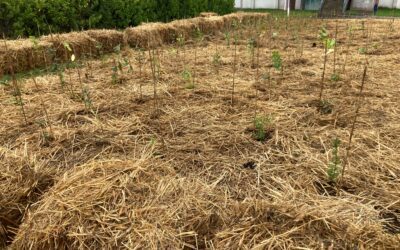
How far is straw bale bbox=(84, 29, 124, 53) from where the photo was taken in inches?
252

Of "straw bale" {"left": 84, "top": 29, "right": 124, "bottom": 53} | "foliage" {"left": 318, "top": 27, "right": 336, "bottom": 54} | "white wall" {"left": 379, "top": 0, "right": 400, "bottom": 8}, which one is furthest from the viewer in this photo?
"white wall" {"left": 379, "top": 0, "right": 400, "bottom": 8}

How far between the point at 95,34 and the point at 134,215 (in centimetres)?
532

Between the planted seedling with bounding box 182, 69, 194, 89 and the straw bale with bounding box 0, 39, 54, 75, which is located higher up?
the straw bale with bounding box 0, 39, 54, 75

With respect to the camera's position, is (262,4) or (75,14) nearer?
(75,14)

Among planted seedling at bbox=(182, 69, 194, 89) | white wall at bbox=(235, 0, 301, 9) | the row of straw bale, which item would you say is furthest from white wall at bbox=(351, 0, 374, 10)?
planted seedling at bbox=(182, 69, 194, 89)

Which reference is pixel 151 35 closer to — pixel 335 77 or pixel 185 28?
pixel 185 28

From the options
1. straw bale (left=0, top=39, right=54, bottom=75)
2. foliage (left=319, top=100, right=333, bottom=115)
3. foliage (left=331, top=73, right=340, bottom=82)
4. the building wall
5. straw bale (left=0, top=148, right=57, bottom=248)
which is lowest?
straw bale (left=0, top=148, right=57, bottom=248)

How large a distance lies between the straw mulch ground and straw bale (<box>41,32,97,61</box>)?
6.03 feet

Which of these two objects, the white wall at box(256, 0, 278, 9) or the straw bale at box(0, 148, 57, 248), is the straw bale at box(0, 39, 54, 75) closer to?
the straw bale at box(0, 148, 57, 248)

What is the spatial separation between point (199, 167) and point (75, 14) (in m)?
6.61

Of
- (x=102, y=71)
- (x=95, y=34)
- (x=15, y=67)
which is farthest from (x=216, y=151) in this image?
(x=95, y=34)

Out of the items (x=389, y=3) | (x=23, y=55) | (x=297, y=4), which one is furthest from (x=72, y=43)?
(x=389, y=3)

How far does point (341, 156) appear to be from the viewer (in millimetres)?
2346

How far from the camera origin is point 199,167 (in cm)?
231
